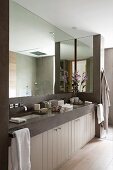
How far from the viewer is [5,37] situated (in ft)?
5.95

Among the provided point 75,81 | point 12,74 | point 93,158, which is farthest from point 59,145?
point 75,81

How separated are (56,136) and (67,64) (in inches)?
92.5

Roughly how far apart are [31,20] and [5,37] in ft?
5.33

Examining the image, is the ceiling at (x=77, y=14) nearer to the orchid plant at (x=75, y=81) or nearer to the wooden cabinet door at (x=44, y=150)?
the orchid plant at (x=75, y=81)

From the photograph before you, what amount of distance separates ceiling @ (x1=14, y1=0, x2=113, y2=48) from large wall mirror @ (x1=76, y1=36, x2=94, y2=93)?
0.57m

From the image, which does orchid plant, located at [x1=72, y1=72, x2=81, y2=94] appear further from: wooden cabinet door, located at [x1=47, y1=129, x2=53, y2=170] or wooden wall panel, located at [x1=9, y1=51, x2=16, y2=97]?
wooden cabinet door, located at [x1=47, y1=129, x2=53, y2=170]

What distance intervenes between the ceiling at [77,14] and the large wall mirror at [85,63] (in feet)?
1.88

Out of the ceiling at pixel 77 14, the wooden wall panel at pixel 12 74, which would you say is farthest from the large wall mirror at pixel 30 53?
the ceiling at pixel 77 14

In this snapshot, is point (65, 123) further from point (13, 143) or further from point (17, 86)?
point (13, 143)

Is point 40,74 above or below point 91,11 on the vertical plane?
below

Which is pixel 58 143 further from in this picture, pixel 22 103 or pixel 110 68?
pixel 110 68

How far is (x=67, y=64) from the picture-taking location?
4566 mm

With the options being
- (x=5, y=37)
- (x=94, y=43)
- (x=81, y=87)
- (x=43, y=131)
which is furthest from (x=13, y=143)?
(x=94, y=43)

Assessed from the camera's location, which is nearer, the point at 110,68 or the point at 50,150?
the point at 50,150
